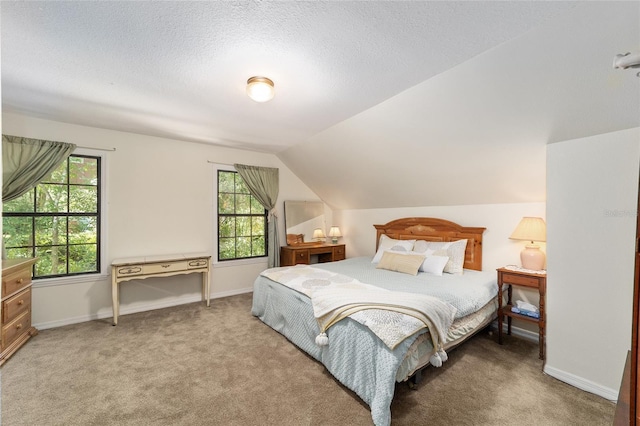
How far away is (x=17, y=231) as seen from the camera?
3.33m

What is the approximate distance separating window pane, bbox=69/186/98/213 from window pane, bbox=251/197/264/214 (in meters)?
2.05

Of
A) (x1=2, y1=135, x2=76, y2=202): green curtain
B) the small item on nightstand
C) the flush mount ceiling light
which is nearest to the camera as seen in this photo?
the flush mount ceiling light

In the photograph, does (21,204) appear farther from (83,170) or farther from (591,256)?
(591,256)

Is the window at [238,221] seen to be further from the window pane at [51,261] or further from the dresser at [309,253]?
the window pane at [51,261]

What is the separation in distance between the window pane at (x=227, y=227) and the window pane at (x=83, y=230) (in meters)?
1.53

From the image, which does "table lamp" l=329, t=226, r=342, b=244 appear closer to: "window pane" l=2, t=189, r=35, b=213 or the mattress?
the mattress

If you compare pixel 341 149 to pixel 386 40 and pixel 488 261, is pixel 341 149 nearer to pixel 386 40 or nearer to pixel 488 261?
pixel 386 40

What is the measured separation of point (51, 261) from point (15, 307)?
738 mm

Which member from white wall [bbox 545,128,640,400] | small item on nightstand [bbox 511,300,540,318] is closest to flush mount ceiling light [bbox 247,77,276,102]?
white wall [bbox 545,128,640,400]

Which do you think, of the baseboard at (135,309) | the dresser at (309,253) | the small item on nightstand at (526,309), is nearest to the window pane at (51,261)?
the baseboard at (135,309)

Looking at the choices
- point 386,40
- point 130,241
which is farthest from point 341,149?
point 130,241

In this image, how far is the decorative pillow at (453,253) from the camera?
11.4 ft

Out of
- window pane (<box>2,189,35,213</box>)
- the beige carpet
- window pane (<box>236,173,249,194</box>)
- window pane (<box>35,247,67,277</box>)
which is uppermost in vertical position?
window pane (<box>236,173,249,194</box>)

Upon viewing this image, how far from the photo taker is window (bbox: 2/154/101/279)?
334 cm
